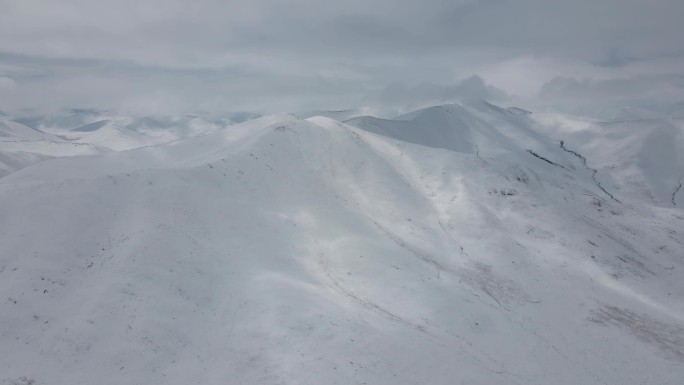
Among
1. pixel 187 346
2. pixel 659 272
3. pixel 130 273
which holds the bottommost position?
pixel 659 272

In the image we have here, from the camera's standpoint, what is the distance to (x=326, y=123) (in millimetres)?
86812

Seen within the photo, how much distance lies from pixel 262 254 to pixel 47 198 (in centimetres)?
2068

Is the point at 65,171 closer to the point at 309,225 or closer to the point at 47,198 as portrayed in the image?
the point at 47,198

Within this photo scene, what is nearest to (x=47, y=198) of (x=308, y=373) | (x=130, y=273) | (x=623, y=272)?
(x=130, y=273)

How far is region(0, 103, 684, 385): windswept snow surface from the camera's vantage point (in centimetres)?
2778

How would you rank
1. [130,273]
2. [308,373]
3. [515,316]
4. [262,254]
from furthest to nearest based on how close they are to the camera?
[515,316]
[262,254]
[130,273]
[308,373]

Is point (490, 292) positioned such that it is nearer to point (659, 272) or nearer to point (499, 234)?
point (499, 234)

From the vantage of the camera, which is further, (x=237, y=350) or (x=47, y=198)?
(x=47, y=198)

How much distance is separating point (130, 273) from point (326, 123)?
5903 centimetres

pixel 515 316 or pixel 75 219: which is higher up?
pixel 75 219

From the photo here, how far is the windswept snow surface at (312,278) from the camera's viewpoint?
27781 millimetres

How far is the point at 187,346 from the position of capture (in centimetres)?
2869

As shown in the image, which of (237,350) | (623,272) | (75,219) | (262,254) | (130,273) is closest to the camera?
(237,350)

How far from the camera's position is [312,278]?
130 ft
